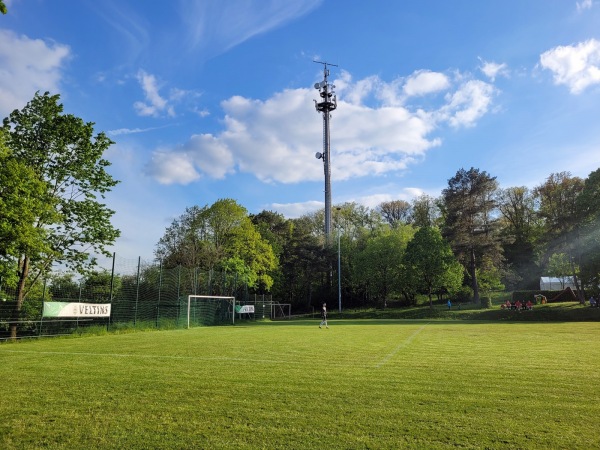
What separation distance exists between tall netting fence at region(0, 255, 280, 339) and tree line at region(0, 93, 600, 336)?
18.8 inches

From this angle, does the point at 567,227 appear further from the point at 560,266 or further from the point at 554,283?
the point at 554,283

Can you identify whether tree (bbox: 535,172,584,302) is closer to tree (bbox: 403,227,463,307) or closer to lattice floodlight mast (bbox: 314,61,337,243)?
tree (bbox: 403,227,463,307)

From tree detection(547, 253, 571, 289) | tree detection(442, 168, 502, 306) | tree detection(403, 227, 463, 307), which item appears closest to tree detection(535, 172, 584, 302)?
tree detection(547, 253, 571, 289)

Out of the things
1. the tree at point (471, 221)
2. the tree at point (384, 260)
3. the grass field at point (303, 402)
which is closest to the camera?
the grass field at point (303, 402)

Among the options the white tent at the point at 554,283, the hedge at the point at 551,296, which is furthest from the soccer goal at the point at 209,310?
the white tent at the point at 554,283

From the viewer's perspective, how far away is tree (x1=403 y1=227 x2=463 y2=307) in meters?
41.6

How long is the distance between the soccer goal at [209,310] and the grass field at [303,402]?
18705 mm

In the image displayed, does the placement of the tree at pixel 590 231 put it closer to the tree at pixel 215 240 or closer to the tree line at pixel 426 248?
the tree line at pixel 426 248

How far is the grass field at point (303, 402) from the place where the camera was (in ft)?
14.7

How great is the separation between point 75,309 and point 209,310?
1322 centimetres

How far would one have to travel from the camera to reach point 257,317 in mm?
39781

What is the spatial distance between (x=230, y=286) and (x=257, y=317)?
175 inches

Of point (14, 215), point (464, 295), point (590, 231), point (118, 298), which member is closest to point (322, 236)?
point (464, 295)

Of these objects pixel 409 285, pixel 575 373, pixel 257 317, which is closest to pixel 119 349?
pixel 575 373
